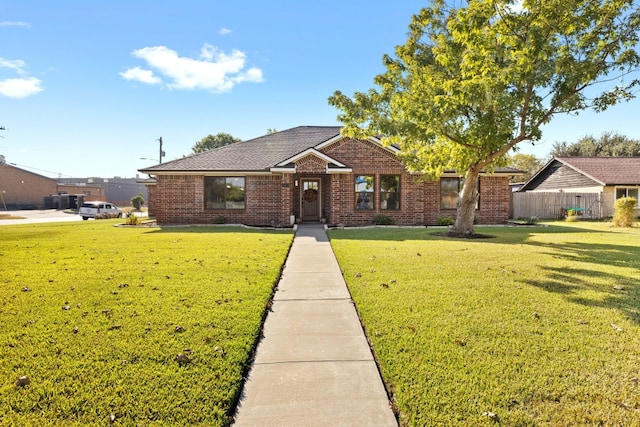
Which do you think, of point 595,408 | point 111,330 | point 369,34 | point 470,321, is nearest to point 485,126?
point 369,34

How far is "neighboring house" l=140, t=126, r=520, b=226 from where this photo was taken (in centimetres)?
1809

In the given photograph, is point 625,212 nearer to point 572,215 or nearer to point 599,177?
point 572,215

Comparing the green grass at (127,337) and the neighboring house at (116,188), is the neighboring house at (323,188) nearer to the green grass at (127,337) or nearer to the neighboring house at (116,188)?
the green grass at (127,337)

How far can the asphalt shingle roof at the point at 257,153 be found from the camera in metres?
18.5

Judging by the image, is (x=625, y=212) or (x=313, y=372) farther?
(x=625, y=212)

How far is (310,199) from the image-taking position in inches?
786

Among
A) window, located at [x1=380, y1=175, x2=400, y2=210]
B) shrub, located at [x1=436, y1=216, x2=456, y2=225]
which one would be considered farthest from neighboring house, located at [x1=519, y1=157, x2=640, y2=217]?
window, located at [x1=380, y1=175, x2=400, y2=210]

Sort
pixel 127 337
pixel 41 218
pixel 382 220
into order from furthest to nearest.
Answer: pixel 41 218, pixel 382 220, pixel 127 337

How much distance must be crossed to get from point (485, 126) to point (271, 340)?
9661 millimetres

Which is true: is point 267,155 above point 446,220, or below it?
above

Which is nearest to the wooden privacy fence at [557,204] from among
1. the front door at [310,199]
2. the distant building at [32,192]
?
the front door at [310,199]

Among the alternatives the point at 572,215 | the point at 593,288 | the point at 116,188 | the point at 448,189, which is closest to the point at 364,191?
the point at 448,189

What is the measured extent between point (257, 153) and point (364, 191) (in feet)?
21.0

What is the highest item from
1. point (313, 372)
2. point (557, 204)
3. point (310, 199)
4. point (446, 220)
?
point (310, 199)
